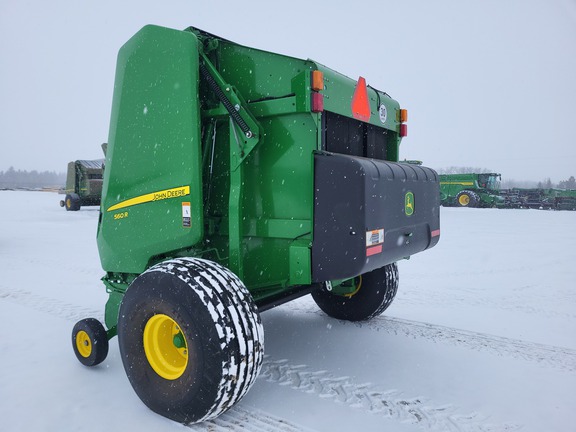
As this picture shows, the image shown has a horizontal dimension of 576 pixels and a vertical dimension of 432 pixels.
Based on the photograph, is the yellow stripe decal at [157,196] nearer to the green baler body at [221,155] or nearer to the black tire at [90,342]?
the green baler body at [221,155]

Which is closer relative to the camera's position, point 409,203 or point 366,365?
point 409,203

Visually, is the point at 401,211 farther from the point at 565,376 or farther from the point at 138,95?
the point at 138,95

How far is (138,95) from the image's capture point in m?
3.11

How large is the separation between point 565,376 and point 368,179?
2142mm

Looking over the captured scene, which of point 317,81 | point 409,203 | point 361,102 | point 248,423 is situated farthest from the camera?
point 361,102

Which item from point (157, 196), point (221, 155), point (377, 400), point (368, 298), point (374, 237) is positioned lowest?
point (377, 400)

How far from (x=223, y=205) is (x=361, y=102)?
50.0 inches

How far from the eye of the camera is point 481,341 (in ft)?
12.7

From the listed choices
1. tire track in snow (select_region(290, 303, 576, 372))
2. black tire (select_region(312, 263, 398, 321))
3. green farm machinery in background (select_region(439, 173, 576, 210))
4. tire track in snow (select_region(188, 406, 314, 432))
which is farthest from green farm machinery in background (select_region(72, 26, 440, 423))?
green farm machinery in background (select_region(439, 173, 576, 210))

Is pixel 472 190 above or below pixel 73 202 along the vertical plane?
above

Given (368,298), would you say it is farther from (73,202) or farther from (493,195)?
(493,195)

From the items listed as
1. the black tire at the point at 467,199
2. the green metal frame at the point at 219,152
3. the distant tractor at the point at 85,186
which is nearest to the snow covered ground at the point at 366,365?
the green metal frame at the point at 219,152

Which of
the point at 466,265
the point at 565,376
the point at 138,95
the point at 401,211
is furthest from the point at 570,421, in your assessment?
the point at 466,265

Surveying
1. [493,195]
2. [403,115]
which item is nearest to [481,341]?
[403,115]
